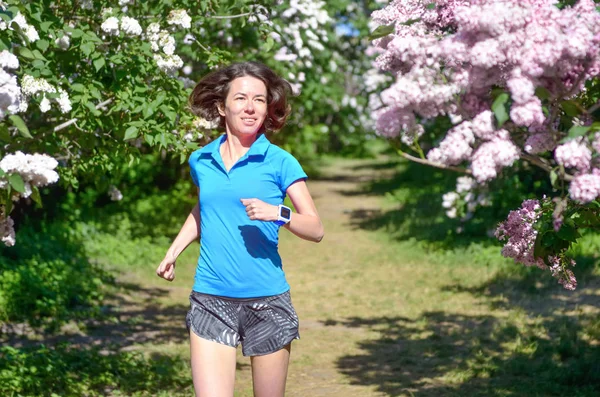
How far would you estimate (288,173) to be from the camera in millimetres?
3930

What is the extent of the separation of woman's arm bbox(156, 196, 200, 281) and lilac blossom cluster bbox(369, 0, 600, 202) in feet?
4.62

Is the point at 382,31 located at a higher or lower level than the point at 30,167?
higher

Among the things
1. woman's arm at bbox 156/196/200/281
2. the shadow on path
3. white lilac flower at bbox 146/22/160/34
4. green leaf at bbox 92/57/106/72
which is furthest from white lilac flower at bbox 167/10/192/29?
the shadow on path

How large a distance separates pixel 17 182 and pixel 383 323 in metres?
6.28

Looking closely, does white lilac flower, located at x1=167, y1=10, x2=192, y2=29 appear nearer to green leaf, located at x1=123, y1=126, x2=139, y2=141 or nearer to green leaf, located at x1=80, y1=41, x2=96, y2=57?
green leaf, located at x1=80, y1=41, x2=96, y2=57

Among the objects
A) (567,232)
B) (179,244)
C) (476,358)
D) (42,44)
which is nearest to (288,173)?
(179,244)

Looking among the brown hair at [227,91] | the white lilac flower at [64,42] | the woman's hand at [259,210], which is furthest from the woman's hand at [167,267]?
the white lilac flower at [64,42]

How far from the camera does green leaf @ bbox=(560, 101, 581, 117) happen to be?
2977 millimetres

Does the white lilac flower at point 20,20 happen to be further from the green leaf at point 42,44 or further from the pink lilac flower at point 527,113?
the pink lilac flower at point 527,113

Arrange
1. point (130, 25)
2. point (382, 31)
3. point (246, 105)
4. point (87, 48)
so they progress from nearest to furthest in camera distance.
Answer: point (382, 31)
point (246, 105)
point (87, 48)
point (130, 25)

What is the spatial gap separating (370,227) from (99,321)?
7.66m

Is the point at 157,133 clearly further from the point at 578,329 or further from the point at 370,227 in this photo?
the point at 370,227

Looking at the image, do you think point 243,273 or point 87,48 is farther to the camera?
point 87,48

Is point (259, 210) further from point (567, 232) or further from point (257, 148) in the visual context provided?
point (567, 232)
